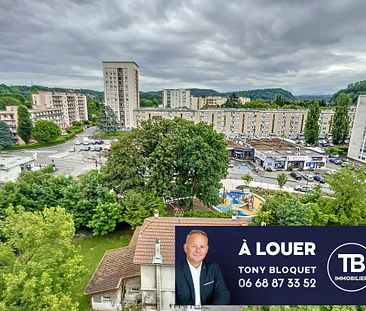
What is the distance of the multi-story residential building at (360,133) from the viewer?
1350 inches

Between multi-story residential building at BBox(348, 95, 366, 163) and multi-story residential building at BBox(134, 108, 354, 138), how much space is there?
591 inches

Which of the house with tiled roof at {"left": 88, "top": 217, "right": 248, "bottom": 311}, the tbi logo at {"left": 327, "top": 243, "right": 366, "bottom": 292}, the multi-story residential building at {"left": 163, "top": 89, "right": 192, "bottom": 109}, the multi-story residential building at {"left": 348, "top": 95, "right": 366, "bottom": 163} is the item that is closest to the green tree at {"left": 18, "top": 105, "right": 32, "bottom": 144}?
the house with tiled roof at {"left": 88, "top": 217, "right": 248, "bottom": 311}

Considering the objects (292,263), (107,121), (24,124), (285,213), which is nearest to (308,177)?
(285,213)

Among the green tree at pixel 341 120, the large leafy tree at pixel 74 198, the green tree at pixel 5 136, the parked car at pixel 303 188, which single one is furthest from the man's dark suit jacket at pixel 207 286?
the green tree at pixel 341 120

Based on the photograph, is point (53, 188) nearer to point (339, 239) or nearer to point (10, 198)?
point (10, 198)

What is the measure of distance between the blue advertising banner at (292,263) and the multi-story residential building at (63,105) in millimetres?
53888

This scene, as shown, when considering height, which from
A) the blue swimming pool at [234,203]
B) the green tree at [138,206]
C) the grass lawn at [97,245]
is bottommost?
the blue swimming pool at [234,203]

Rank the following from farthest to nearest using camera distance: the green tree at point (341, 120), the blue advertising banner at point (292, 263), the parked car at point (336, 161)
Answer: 1. the green tree at point (341, 120)
2. the parked car at point (336, 161)
3. the blue advertising banner at point (292, 263)

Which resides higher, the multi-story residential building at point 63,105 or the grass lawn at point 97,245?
the multi-story residential building at point 63,105

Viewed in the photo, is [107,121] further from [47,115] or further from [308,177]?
[308,177]

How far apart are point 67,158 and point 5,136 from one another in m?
12.3

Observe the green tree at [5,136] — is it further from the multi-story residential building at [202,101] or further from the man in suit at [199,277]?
the multi-story residential building at [202,101]

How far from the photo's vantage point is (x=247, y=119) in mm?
48656

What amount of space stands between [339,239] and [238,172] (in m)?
27.3
